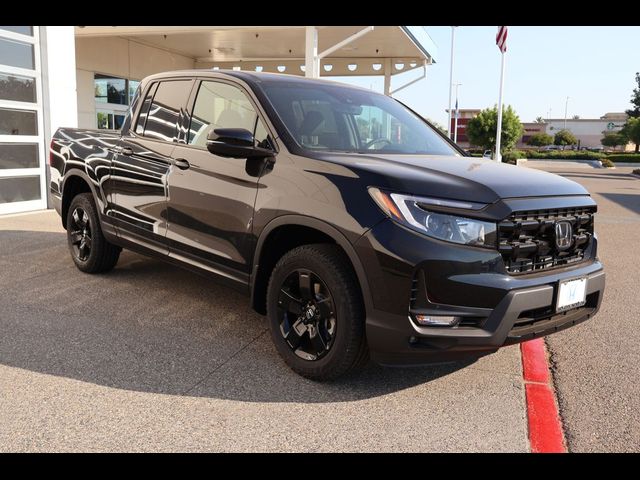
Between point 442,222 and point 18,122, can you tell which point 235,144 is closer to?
point 442,222

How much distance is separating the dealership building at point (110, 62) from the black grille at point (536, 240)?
26.8 ft

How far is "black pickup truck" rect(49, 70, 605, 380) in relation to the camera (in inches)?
117

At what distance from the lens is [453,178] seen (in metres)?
3.15

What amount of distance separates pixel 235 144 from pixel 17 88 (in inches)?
277

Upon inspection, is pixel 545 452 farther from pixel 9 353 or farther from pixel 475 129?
pixel 475 129

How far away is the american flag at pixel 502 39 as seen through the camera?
2084 cm

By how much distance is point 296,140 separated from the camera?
144 inches

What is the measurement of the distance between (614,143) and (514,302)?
94942mm

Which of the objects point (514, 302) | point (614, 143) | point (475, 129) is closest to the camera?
point (514, 302)

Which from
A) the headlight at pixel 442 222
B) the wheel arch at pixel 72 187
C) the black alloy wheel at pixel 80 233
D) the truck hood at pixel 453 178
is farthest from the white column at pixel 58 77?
the headlight at pixel 442 222

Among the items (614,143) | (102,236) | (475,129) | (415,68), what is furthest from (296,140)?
(614,143)

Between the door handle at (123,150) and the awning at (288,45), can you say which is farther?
the awning at (288,45)

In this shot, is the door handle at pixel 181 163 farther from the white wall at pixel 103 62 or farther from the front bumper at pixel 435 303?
the white wall at pixel 103 62

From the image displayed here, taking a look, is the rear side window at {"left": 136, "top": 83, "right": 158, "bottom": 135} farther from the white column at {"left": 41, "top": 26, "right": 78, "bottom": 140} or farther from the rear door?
the white column at {"left": 41, "top": 26, "right": 78, "bottom": 140}
